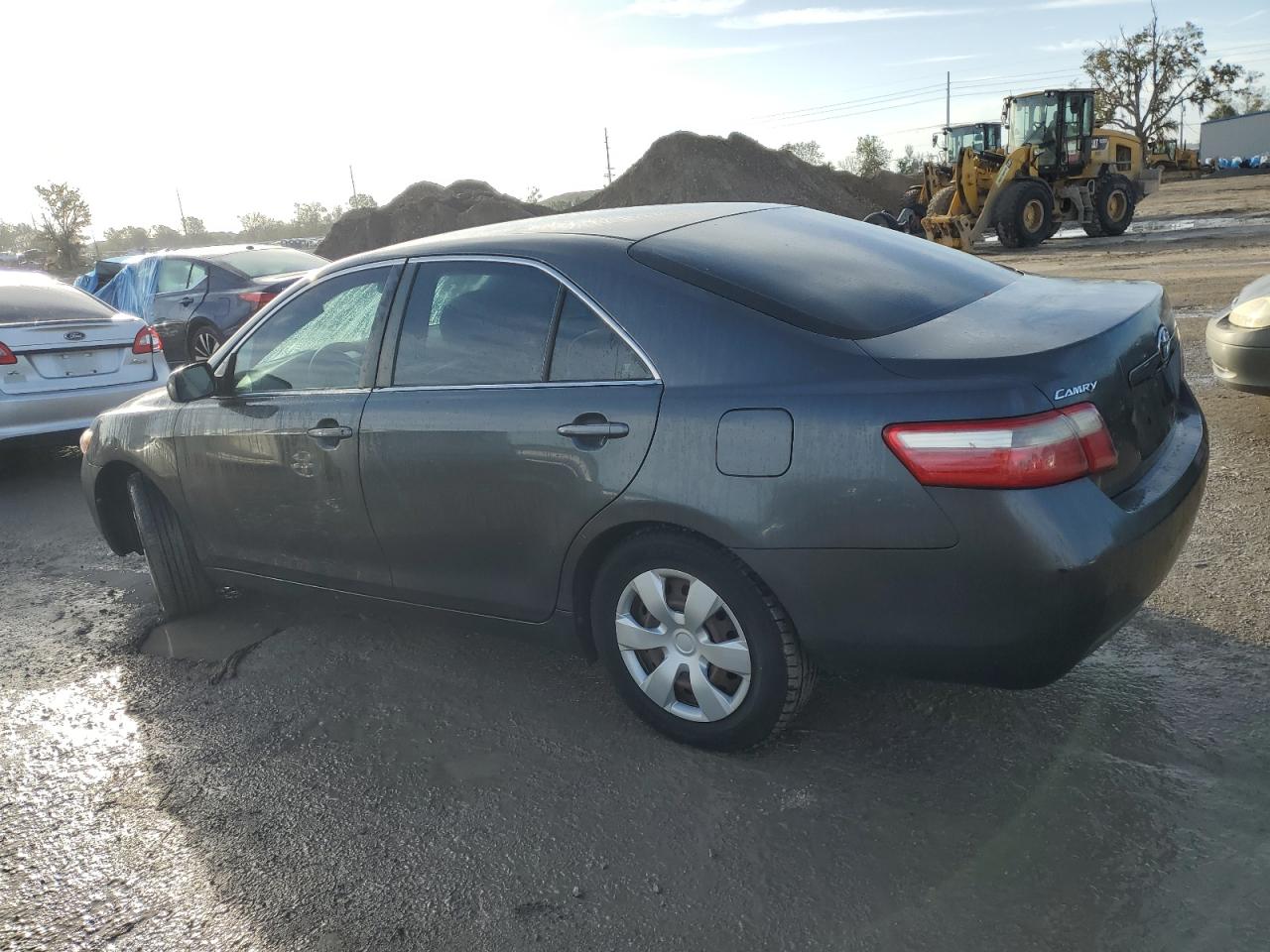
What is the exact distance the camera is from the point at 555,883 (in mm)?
2609

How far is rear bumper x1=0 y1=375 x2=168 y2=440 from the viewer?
7047 mm

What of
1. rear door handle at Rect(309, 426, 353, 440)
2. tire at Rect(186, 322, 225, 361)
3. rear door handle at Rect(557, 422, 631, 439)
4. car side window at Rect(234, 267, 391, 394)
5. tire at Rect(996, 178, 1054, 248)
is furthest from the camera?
tire at Rect(996, 178, 1054, 248)

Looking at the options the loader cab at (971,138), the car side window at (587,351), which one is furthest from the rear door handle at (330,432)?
the loader cab at (971,138)

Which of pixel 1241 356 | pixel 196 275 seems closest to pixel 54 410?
pixel 196 275

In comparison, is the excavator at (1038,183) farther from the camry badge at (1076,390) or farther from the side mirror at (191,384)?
the camry badge at (1076,390)

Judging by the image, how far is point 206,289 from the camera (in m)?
11.6

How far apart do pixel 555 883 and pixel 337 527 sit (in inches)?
66.5

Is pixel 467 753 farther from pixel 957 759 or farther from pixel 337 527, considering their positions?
pixel 957 759

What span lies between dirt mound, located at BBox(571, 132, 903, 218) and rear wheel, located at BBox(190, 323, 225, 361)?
74.1ft

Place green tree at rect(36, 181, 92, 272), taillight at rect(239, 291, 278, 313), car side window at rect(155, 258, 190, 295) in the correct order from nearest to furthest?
taillight at rect(239, 291, 278, 313), car side window at rect(155, 258, 190, 295), green tree at rect(36, 181, 92, 272)

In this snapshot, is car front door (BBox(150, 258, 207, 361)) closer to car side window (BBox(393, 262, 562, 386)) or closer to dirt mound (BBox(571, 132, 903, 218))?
car side window (BBox(393, 262, 562, 386))

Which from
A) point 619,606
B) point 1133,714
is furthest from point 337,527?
point 1133,714

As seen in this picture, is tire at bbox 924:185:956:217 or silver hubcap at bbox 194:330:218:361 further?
tire at bbox 924:185:956:217

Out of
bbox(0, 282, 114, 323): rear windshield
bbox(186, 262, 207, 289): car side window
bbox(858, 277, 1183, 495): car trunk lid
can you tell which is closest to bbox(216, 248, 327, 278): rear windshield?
bbox(186, 262, 207, 289): car side window
